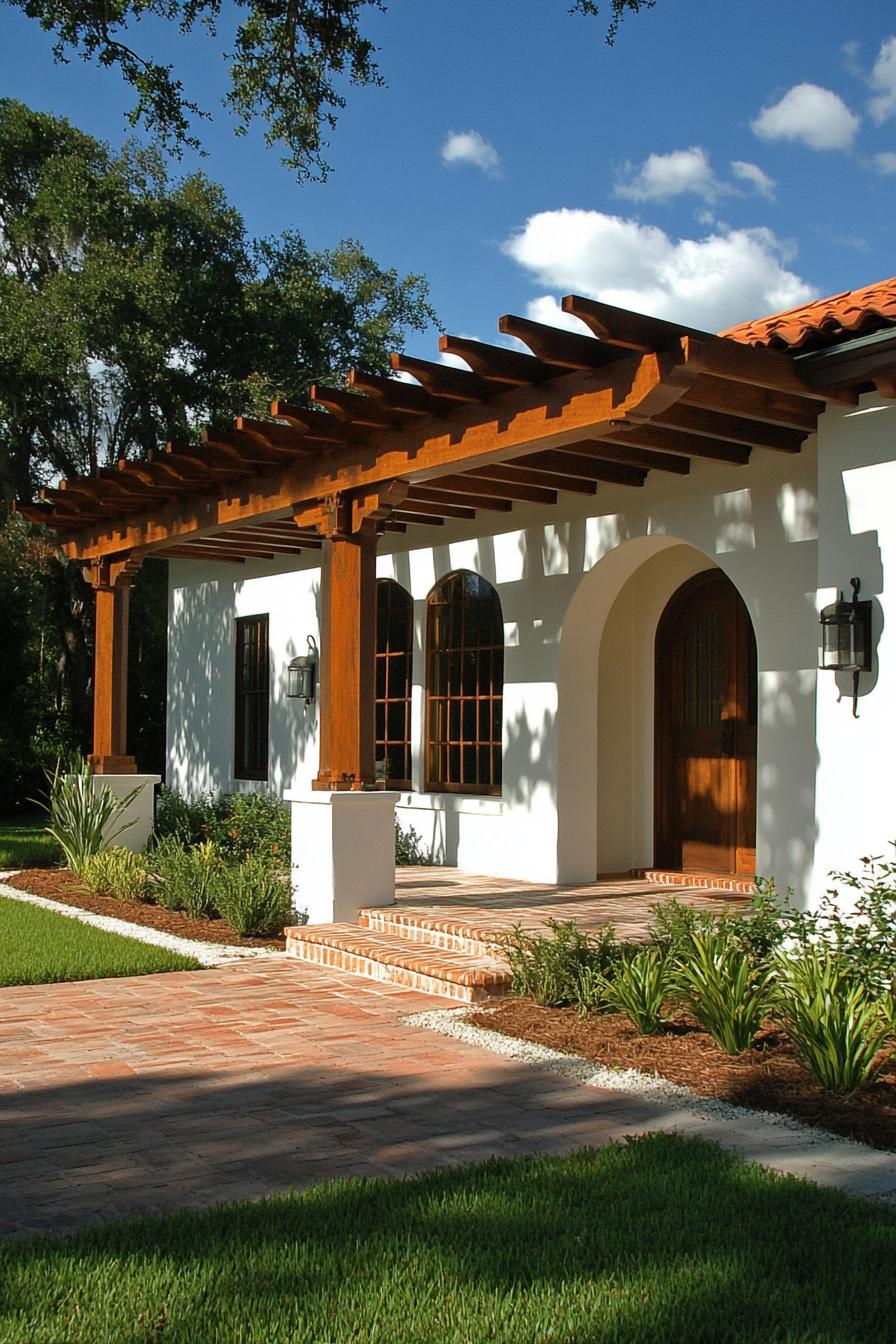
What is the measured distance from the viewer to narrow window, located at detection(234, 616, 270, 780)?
15688 millimetres

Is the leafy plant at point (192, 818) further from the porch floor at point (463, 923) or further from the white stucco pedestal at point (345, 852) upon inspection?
the white stucco pedestal at point (345, 852)

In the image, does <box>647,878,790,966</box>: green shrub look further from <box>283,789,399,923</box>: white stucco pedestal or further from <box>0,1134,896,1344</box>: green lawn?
<box>283,789,399,923</box>: white stucco pedestal

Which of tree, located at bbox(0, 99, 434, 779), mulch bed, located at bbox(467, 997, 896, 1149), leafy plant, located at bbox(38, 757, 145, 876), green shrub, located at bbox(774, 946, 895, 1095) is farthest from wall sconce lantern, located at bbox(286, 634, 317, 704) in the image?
green shrub, located at bbox(774, 946, 895, 1095)

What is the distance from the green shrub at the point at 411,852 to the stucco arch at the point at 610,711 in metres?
1.83

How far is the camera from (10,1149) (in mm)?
4824

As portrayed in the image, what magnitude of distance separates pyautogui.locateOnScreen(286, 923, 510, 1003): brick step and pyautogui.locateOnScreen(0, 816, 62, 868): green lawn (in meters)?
6.61

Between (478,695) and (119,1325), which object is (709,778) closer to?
(478,695)

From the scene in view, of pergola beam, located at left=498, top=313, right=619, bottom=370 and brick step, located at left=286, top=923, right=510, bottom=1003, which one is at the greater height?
pergola beam, located at left=498, top=313, right=619, bottom=370

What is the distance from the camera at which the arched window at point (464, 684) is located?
39.7 ft

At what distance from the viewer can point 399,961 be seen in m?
Answer: 8.04

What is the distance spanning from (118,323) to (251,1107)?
17.8 metres

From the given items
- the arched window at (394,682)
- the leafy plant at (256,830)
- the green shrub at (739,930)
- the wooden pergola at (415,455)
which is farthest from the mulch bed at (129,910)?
the green shrub at (739,930)

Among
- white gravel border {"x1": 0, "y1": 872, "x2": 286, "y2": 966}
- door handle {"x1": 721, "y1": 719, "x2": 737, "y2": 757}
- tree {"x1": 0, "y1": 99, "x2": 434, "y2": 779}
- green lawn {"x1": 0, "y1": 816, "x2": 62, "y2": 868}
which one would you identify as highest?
tree {"x1": 0, "y1": 99, "x2": 434, "y2": 779}

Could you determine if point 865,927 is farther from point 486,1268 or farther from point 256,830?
point 256,830
